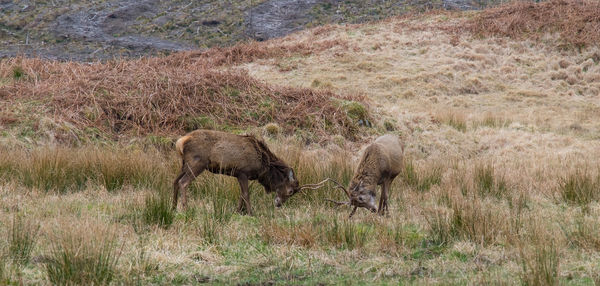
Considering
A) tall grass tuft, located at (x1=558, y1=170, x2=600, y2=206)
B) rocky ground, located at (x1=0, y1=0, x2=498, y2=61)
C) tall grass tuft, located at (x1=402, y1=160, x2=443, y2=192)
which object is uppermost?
tall grass tuft, located at (x1=558, y1=170, x2=600, y2=206)

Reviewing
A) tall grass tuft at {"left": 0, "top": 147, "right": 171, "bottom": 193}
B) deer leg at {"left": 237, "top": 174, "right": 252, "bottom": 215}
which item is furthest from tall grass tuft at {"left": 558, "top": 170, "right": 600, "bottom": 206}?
tall grass tuft at {"left": 0, "top": 147, "right": 171, "bottom": 193}

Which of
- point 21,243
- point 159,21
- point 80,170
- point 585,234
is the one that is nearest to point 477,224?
point 585,234

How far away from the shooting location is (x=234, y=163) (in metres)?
7.96

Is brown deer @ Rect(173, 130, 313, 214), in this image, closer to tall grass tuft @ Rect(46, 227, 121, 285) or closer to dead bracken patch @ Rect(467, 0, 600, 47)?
tall grass tuft @ Rect(46, 227, 121, 285)

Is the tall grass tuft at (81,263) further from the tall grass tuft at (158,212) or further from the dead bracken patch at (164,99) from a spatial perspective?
the dead bracken patch at (164,99)

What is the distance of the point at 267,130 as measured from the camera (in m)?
14.4

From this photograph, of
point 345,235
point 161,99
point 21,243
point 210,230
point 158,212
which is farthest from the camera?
point 161,99

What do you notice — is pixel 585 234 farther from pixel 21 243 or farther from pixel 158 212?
pixel 21 243

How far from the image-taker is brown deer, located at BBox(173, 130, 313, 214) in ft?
25.5

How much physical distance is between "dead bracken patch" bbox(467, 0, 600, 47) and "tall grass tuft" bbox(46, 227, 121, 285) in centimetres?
2825

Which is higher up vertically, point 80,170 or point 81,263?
point 81,263

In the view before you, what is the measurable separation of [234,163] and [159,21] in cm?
3811

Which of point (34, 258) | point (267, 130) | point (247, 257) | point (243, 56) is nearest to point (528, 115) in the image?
point (267, 130)

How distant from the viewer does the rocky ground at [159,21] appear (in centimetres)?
3684
